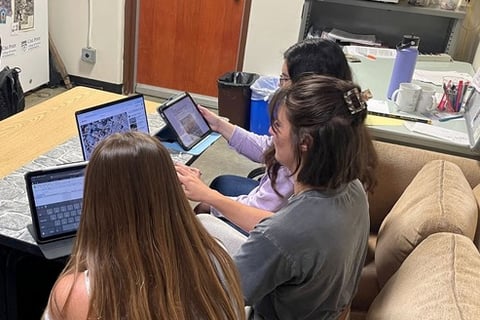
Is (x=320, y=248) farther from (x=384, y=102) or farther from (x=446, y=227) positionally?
(x=384, y=102)

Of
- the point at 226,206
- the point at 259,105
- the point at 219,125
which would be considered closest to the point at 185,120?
the point at 219,125

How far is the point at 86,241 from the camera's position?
0.90 metres

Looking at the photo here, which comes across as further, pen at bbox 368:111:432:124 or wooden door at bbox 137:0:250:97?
wooden door at bbox 137:0:250:97

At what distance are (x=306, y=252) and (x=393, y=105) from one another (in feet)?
4.02

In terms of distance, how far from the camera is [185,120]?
1.83 m

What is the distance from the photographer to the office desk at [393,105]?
5.99ft

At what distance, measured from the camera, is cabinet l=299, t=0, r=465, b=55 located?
A: 119 inches

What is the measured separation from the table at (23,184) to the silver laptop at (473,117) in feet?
3.78

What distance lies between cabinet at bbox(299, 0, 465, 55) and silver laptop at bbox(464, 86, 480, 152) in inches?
42.3

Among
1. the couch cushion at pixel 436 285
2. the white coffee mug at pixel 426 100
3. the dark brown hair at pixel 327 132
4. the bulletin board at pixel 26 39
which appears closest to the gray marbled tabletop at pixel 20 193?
the dark brown hair at pixel 327 132

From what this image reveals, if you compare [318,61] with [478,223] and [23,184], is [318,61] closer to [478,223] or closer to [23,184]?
[478,223]

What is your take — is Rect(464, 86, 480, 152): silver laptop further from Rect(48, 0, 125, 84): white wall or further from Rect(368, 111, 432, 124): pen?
Rect(48, 0, 125, 84): white wall

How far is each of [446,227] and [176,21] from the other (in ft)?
10.3

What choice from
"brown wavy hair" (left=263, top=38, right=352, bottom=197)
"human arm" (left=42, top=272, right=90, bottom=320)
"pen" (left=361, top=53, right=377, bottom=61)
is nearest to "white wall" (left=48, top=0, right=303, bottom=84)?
"pen" (left=361, top=53, right=377, bottom=61)
